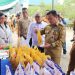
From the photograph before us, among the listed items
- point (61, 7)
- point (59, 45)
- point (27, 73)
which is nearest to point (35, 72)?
point (27, 73)

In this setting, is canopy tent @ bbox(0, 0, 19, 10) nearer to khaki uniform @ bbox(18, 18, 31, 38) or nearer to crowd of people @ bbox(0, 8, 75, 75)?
crowd of people @ bbox(0, 8, 75, 75)

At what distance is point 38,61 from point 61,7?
0.64 m

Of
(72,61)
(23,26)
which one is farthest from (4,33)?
(72,61)

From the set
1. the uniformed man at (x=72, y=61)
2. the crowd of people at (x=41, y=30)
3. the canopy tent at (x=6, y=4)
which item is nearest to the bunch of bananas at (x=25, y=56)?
the crowd of people at (x=41, y=30)

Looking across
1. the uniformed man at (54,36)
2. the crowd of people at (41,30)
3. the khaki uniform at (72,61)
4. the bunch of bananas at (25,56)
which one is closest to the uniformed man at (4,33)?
the crowd of people at (41,30)

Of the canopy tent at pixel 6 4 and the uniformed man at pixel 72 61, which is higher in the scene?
the canopy tent at pixel 6 4

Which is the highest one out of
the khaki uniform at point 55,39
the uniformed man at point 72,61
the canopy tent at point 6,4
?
the canopy tent at point 6,4

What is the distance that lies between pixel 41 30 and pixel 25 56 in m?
0.33

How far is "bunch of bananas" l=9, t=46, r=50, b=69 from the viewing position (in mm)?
5059

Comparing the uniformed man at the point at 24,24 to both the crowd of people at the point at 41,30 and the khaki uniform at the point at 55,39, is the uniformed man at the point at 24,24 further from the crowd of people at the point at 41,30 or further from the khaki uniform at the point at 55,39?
the khaki uniform at the point at 55,39

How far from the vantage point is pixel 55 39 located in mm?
5035

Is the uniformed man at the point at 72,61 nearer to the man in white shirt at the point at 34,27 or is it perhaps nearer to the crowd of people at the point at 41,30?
the crowd of people at the point at 41,30

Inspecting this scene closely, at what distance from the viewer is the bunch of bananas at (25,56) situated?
5.06 meters

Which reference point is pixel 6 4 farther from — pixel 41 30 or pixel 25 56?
pixel 25 56
